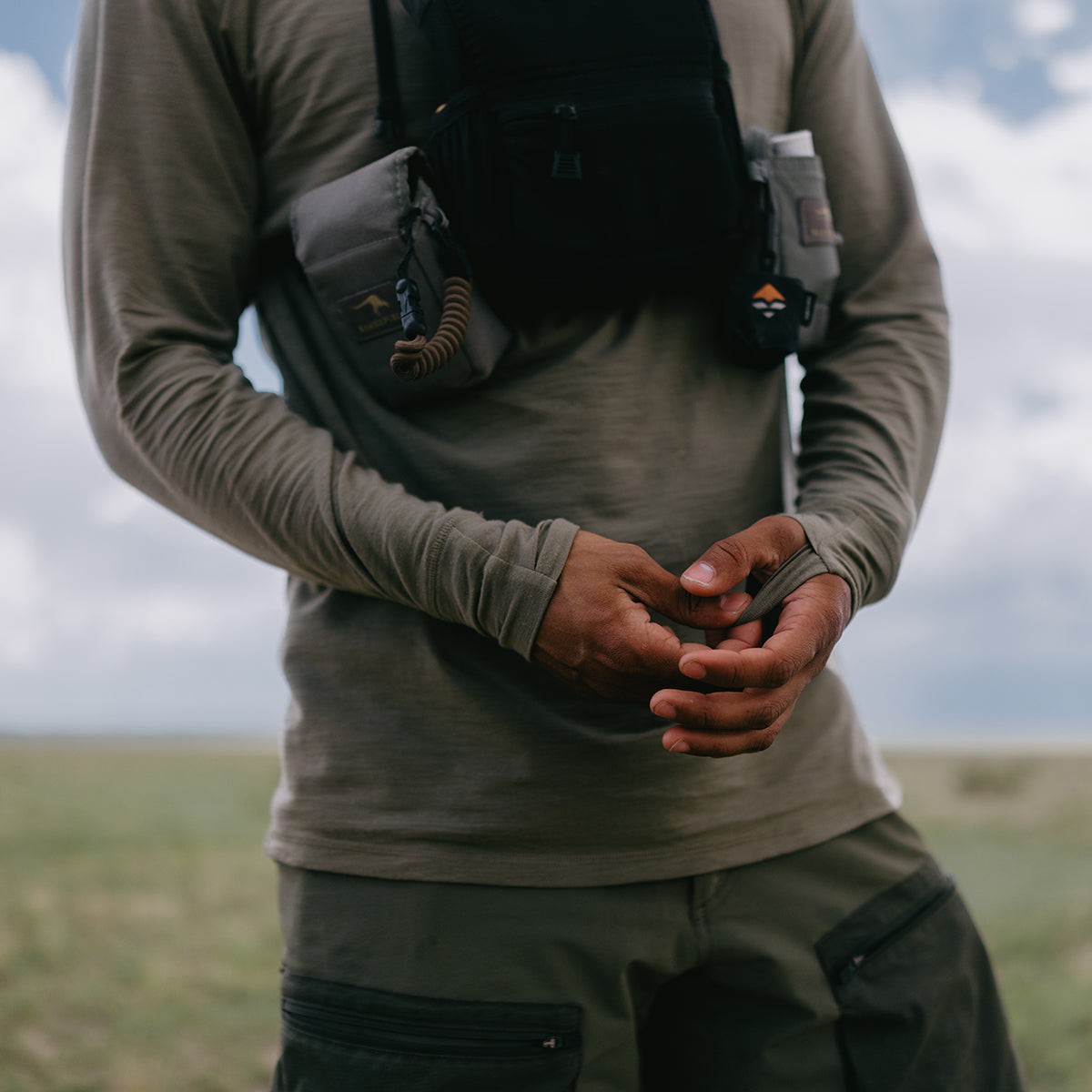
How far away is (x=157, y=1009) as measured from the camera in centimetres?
271

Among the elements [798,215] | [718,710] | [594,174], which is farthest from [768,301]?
[718,710]

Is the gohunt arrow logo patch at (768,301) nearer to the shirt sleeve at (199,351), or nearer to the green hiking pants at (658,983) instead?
the shirt sleeve at (199,351)

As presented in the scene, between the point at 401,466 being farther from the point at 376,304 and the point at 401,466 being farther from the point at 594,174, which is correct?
the point at 594,174

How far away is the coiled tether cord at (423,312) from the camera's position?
875 millimetres

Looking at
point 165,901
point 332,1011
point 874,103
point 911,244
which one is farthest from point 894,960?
point 165,901

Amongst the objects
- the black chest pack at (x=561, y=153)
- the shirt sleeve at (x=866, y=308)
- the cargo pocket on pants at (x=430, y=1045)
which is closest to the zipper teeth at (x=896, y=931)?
the cargo pocket on pants at (x=430, y=1045)

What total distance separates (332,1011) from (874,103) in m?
1.35

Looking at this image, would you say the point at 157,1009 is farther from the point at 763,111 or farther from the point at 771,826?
the point at 763,111

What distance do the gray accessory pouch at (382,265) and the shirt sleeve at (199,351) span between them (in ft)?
0.35

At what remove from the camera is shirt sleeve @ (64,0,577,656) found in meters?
0.86

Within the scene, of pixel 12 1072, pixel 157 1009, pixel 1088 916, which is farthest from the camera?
pixel 1088 916

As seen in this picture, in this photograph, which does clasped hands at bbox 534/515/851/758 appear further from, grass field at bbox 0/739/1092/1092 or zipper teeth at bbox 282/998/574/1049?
grass field at bbox 0/739/1092/1092

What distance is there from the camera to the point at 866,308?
1.19 metres

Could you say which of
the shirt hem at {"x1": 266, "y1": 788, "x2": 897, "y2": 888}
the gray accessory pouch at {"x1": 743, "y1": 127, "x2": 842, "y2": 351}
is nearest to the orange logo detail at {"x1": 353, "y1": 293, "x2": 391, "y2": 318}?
the gray accessory pouch at {"x1": 743, "y1": 127, "x2": 842, "y2": 351}
